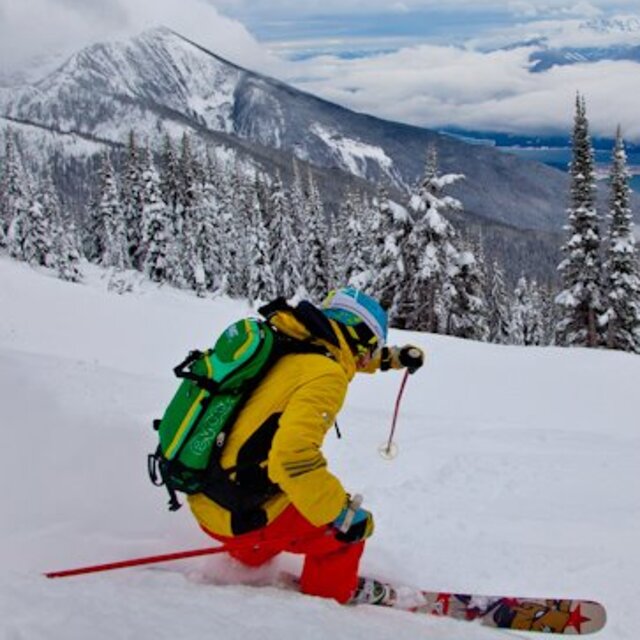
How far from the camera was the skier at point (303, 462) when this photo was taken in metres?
4.27

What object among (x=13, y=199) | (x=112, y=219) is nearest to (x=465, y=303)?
(x=112, y=219)

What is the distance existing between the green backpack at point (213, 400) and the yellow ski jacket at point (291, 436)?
0.08 metres

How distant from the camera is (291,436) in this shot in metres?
4.20

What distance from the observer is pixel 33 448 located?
24.0 ft

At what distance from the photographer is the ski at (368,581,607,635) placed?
16.2ft

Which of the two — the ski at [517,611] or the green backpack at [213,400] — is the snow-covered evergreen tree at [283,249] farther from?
the green backpack at [213,400]

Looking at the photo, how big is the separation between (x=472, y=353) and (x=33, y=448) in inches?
619

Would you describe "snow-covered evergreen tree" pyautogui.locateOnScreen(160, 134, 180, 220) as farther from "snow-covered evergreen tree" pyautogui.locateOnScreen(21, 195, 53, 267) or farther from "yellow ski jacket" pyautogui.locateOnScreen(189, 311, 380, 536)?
"yellow ski jacket" pyautogui.locateOnScreen(189, 311, 380, 536)

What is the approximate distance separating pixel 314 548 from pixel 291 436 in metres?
0.94

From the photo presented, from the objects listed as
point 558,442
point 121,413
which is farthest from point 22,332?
point 558,442

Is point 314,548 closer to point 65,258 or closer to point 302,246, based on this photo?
point 65,258

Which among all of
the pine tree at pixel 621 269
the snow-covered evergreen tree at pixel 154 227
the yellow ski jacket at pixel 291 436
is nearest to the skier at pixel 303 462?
the yellow ski jacket at pixel 291 436

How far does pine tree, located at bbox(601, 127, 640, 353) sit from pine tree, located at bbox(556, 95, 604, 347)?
53 centimetres

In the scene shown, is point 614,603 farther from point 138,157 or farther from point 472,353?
point 138,157
